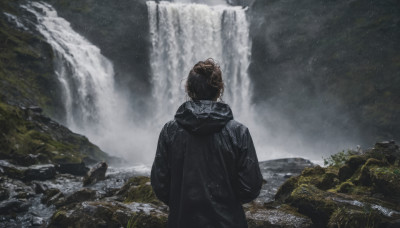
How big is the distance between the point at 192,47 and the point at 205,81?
2791 cm

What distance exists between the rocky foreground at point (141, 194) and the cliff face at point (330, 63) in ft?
50.7

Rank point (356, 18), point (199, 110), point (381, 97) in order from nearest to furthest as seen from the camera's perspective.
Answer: point (199, 110), point (381, 97), point (356, 18)

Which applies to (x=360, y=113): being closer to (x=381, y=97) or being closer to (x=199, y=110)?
(x=381, y=97)

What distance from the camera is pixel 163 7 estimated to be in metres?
29.4

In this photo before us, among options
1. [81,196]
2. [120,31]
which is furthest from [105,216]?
[120,31]

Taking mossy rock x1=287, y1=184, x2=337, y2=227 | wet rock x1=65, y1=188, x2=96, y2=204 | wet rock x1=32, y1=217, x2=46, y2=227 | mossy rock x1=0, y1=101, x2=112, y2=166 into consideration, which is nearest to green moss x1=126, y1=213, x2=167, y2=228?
mossy rock x1=287, y1=184, x2=337, y2=227

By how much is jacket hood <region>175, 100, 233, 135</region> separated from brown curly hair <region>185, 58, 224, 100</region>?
12 cm

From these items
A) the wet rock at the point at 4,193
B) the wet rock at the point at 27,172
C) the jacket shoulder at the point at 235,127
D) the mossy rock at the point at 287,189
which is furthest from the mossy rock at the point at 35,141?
the jacket shoulder at the point at 235,127

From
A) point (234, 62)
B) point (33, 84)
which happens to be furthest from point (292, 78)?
point (33, 84)

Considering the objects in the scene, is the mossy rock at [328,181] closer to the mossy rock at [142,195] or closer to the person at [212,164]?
the mossy rock at [142,195]

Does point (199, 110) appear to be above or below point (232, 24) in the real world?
below

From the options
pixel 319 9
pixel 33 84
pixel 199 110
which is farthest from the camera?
pixel 319 9

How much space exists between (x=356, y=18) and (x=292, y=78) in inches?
287

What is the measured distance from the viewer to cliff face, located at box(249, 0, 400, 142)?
24.2 metres
